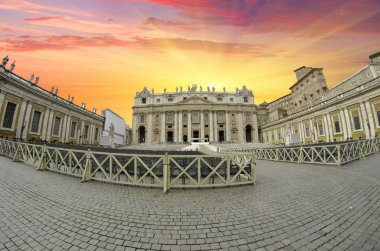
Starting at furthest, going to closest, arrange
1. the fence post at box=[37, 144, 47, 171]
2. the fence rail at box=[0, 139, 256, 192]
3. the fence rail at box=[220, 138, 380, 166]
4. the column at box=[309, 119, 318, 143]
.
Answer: the column at box=[309, 119, 318, 143] < the fence rail at box=[220, 138, 380, 166] < the fence post at box=[37, 144, 47, 171] < the fence rail at box=[0, 139, 256, 192]

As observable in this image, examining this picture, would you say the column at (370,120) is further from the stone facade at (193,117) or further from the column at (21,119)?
the column at (21,119)

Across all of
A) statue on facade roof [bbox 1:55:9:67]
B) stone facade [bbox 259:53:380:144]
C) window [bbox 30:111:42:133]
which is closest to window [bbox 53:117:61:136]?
window [bbox 30:111:42:133]

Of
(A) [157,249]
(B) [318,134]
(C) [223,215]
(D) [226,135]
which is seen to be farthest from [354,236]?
(D) [226,135]

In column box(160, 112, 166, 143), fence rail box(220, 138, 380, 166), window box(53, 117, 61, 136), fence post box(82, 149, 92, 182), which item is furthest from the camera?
column box(160, 112, 166, 143)

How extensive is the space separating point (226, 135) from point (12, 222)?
45.6 m

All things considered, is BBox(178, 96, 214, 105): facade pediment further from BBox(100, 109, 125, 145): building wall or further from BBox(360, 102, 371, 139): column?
BBox(360, 102, 371, 139): column

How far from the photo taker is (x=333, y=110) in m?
24.0

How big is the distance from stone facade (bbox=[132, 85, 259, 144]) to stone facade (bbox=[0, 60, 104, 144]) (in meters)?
17.4

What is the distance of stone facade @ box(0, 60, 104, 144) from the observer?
17.9 metres

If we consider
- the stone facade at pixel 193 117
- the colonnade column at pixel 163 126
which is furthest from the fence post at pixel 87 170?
the colonnade column at pixel 163 126

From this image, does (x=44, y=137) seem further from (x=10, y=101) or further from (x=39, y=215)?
(x=39, y=215)

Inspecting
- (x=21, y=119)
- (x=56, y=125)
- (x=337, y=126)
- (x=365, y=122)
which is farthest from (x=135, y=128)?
(x=365, y=122)

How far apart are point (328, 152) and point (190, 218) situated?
Result: 10.9 metres

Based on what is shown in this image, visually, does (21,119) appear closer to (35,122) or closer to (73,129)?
(35,122)
